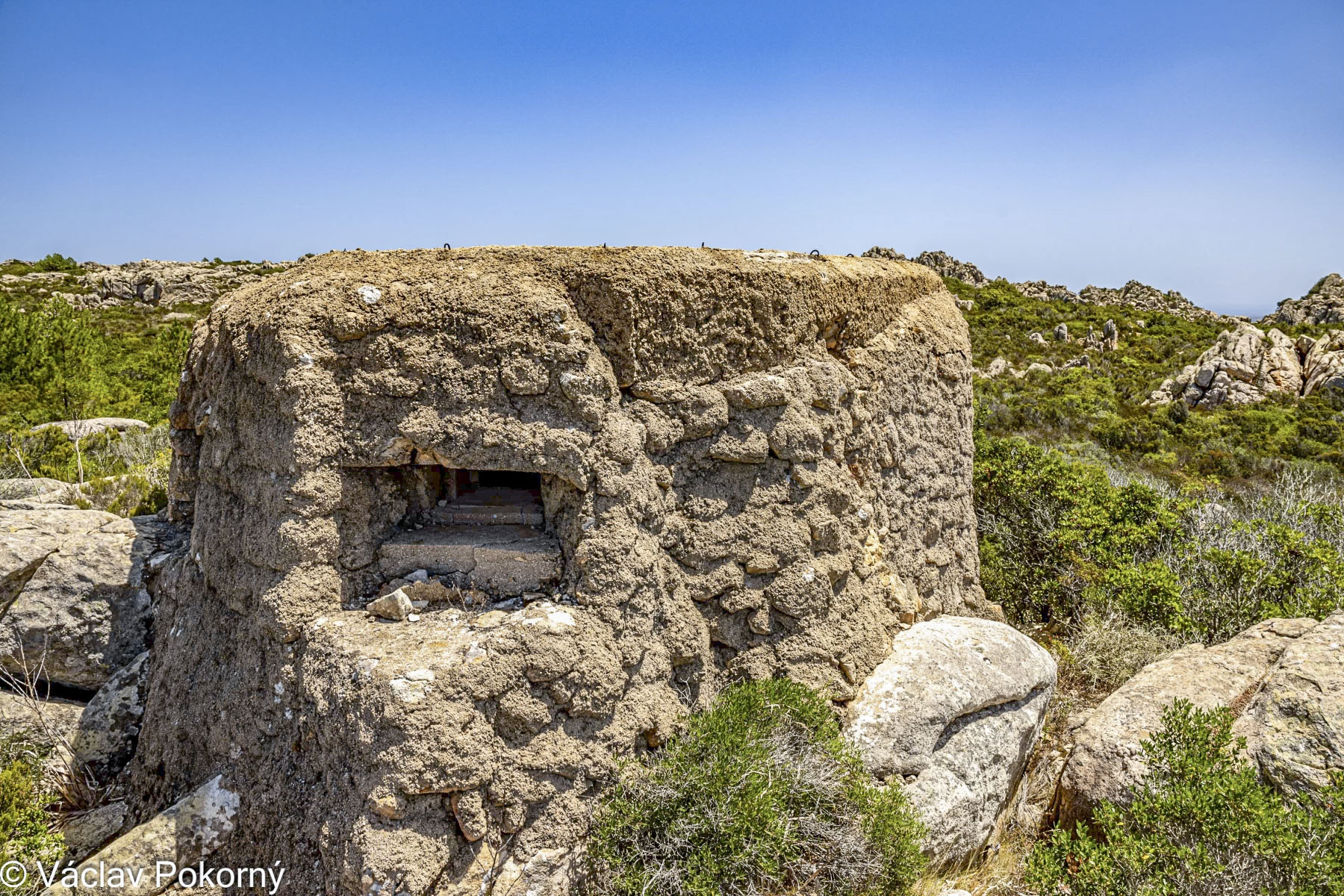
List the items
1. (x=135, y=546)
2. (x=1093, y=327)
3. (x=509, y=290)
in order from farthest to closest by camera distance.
A: (x=1093, y=327) < (x=135, y=546) < (x=509, y=290)

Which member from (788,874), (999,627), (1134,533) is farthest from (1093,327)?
(788,874)

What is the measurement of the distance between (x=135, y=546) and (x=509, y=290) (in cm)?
335

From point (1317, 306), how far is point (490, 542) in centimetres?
4785

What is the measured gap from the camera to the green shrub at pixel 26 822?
12.0 ft

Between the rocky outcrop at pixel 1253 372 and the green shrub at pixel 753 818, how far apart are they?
77.4 feet

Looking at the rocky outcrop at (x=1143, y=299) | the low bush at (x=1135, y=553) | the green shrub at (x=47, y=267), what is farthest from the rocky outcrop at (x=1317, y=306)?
the green shrub at (x=47, y=267)

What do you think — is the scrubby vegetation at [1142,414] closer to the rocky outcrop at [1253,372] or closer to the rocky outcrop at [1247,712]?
the rocky outcrop at [1253,372]

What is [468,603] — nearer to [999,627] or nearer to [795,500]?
[795,500]

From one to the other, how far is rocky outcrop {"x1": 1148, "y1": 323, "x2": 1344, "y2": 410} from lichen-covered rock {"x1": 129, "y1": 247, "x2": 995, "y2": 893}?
23.3 m

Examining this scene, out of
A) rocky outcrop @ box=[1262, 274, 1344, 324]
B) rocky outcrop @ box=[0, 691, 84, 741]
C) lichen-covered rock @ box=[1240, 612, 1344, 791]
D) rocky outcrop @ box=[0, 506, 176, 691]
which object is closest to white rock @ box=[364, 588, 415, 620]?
rocky outcrop @ box=[0, 506, 176, 691]

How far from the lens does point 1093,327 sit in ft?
104

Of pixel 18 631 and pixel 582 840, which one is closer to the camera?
pixel 582 840

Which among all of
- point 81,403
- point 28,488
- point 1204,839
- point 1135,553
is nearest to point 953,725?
point 1204,839

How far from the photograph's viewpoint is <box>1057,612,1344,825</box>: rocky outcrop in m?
4.17
